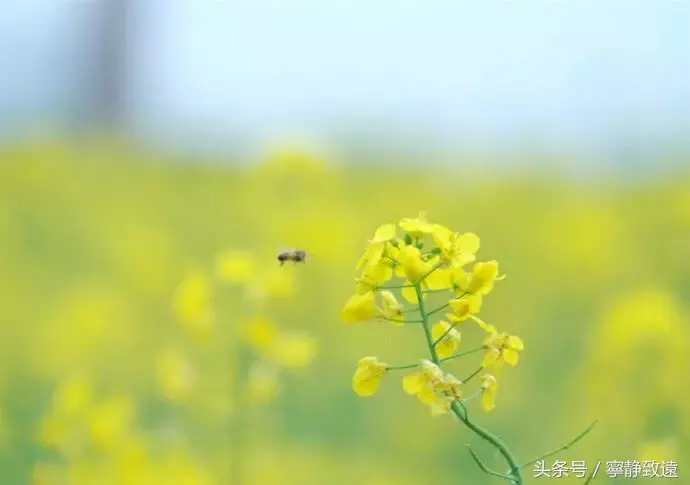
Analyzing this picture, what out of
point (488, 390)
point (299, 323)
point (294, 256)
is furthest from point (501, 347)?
point (299, 323)

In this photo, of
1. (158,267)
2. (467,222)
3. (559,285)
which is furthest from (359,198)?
(559,285)

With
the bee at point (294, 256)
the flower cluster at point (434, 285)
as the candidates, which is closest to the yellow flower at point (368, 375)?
the flower cluster at point (434, 285)

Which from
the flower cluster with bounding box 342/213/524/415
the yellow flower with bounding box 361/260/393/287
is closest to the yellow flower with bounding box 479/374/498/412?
the flower cluster with bounding box 342/213/524/415

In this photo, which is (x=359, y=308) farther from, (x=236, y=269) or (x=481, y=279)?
(x=236, y=269)

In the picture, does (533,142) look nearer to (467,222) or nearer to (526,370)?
(467,222)

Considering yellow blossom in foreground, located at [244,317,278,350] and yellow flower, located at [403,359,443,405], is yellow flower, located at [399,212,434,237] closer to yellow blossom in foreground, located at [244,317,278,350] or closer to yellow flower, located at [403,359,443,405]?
yellow flower, located at [403,359,443,405]

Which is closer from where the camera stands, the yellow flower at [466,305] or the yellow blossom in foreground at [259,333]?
the yellow flower at [466,305]

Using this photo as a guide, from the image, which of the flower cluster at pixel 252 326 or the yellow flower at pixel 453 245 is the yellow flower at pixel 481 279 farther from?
the flower cluster at pixel 252 326

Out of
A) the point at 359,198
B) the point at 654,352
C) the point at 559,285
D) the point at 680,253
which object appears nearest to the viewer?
the point at 654,352
